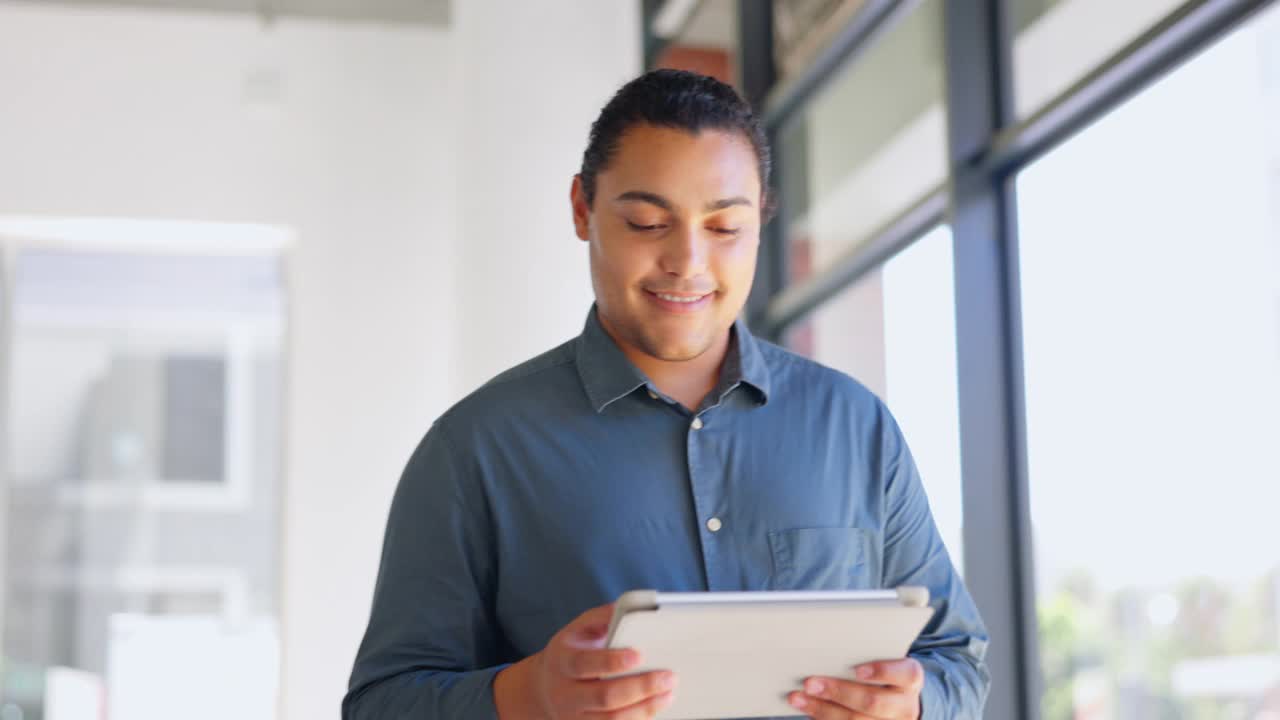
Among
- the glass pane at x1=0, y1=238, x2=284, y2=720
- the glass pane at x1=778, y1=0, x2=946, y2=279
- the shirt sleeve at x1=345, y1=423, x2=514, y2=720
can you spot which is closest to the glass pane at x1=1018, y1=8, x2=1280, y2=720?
the glass pane at x1=778, y1=0, x2=946, y2=279

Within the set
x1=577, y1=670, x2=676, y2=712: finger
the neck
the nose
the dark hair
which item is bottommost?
x1=577, y1=670, x2=676, y2=712: finger

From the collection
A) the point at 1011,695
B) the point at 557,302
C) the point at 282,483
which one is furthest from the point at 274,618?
the point at 1011,695

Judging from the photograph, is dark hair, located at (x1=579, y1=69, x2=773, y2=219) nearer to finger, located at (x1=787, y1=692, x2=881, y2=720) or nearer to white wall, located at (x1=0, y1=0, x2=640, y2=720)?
finger, located at (x1=787, y1=692, x2=881, y2=720)

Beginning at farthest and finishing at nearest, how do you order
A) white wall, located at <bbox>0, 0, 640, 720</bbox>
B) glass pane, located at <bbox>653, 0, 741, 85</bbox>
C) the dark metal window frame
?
white wall, located at <bbox>0, 0, 640, 720</bbox>, glass pane, located at <bbox>653, 0, 741, 85</bbox>, the dark metal window frame

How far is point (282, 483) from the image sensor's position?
5.61 meters

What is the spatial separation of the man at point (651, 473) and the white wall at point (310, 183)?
409 centimetres

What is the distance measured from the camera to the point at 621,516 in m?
1.44

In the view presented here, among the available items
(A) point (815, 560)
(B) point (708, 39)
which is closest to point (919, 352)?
(B) point (708, 39)

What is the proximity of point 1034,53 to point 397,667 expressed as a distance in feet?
6.19

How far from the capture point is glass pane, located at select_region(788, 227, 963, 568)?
10.4 feet

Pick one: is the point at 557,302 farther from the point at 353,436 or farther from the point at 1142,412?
the point at 1142,412

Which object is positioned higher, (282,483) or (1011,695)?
(282,483)

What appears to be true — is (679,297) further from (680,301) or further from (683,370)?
(683,370)

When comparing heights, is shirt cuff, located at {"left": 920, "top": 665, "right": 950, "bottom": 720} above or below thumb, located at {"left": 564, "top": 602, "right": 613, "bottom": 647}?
below
